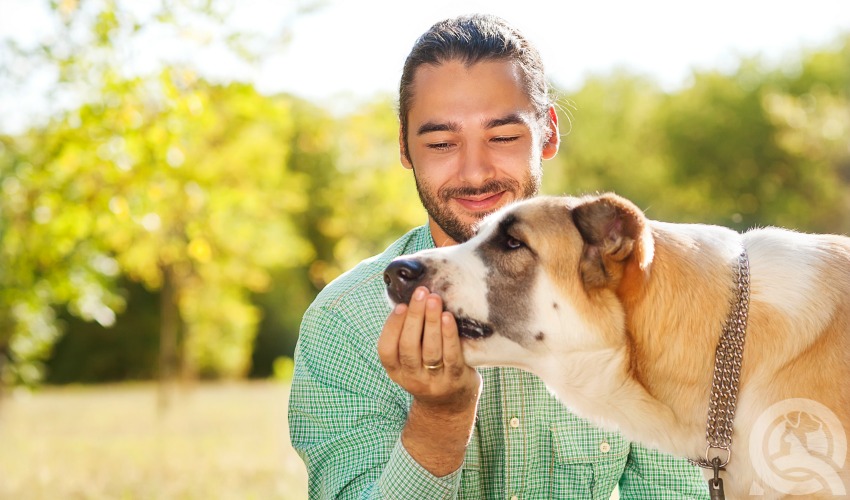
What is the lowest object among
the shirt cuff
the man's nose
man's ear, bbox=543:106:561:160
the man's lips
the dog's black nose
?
the shirt cuff

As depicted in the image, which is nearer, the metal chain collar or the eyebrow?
the metal chain collar

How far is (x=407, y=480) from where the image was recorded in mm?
2943

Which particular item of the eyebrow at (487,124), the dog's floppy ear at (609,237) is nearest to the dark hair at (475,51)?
the eyebrow at (487,124)

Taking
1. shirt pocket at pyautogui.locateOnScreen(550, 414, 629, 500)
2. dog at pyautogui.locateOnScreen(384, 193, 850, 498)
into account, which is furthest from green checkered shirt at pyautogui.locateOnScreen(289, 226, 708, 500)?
dog at pyautogui.locateOnScreen(384, 193, 850, 498)

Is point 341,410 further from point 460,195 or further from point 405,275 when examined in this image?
point 460,195

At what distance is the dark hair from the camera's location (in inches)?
147

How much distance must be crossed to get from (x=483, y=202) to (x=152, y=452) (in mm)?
7371

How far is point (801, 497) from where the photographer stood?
8.85ft

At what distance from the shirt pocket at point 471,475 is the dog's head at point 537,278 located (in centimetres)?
58

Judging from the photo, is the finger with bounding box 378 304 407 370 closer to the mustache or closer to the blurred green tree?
the mustache

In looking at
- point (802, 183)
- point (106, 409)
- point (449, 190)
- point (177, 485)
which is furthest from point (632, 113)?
point (449, 190)

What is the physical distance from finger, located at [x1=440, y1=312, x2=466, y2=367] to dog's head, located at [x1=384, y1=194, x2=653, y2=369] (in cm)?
8

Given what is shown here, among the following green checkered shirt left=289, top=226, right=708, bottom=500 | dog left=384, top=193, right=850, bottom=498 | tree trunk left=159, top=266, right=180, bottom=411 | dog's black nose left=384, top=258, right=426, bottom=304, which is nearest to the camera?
dog left=384, top=193, right=850, bottom=498

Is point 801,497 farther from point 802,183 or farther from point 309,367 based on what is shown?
point 802,183
